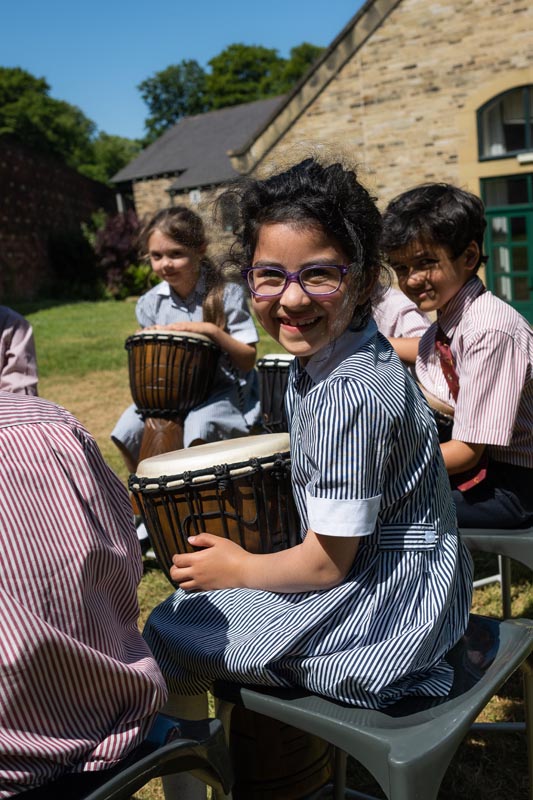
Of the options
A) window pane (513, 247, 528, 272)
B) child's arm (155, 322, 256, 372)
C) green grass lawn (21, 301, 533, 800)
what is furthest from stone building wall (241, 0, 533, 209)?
child's arm (155, 322, 256, 372)

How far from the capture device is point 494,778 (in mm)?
2514

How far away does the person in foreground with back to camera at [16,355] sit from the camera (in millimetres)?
3316

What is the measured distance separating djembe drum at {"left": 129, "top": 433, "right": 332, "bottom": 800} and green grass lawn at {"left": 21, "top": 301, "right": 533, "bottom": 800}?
0.63 metres

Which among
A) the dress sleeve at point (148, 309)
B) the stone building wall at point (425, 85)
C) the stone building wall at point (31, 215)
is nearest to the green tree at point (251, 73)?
the stone building wall at point (31, 215)

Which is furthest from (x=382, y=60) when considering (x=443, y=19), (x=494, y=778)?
(x=494, y=778)

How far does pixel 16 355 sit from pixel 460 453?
1952 millimetres

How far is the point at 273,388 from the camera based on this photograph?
14.1ft

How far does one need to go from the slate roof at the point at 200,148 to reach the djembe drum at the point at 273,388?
2573cm

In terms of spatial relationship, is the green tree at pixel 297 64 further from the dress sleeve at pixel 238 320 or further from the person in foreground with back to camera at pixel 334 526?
the person in foreground with back to camera at pixel 334 526

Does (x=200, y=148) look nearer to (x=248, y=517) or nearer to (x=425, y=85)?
(x=425, y=85)

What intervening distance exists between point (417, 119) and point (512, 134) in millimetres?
1928

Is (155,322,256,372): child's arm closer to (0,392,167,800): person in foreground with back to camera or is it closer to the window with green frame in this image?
(0,392,167,800): person in foreground with back to camera

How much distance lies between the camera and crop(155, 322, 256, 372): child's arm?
3844mm

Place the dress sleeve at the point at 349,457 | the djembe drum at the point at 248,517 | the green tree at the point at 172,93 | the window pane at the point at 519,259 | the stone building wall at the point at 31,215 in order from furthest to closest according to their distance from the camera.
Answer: the green tree at the point at 172,93 → the stone building wall at the point at 31,215 → the window pane at the point at 519,259 → the djembe drum at the point at 248,517 → the dress sleeve at the point at 349,457
